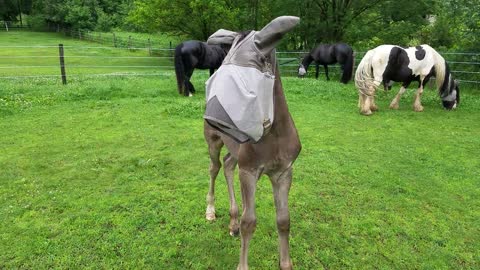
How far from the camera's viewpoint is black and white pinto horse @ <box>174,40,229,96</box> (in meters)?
9.29

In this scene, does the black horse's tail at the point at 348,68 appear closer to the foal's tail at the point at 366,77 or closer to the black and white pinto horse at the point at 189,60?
the foal's tail at the point at 366,77

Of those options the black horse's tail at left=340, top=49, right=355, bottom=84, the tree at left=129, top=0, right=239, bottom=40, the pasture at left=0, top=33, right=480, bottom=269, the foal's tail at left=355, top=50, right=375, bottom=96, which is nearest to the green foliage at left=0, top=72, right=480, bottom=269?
the pasture at left=0, top=33, right=480, bottom=269

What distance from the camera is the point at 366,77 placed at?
8000 mm

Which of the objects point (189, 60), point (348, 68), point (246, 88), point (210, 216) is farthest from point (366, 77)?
point (246, 88)

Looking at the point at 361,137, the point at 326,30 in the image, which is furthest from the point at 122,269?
the point at 326,30

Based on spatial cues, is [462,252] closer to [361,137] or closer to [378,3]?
[361,137]

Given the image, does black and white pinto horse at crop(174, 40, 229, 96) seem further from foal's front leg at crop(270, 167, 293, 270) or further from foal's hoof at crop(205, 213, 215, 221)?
foal's front leg at crop(270, 167, 293, 270)

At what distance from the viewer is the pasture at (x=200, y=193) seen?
2955mm

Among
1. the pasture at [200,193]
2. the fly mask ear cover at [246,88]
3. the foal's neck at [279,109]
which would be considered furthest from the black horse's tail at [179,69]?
the fly mask ear cover at [246,88]

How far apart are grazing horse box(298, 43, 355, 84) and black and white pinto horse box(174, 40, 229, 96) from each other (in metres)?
4.81

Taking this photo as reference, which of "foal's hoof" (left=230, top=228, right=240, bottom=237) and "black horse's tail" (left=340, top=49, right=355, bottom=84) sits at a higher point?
"black horse's tail" (left=340, top=49, right=355, bottom=84)

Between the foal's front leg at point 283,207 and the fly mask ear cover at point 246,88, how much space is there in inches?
26.1

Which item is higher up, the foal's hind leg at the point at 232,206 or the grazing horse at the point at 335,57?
the grazing horse at the point at 335,57

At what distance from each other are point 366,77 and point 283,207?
6447mm
